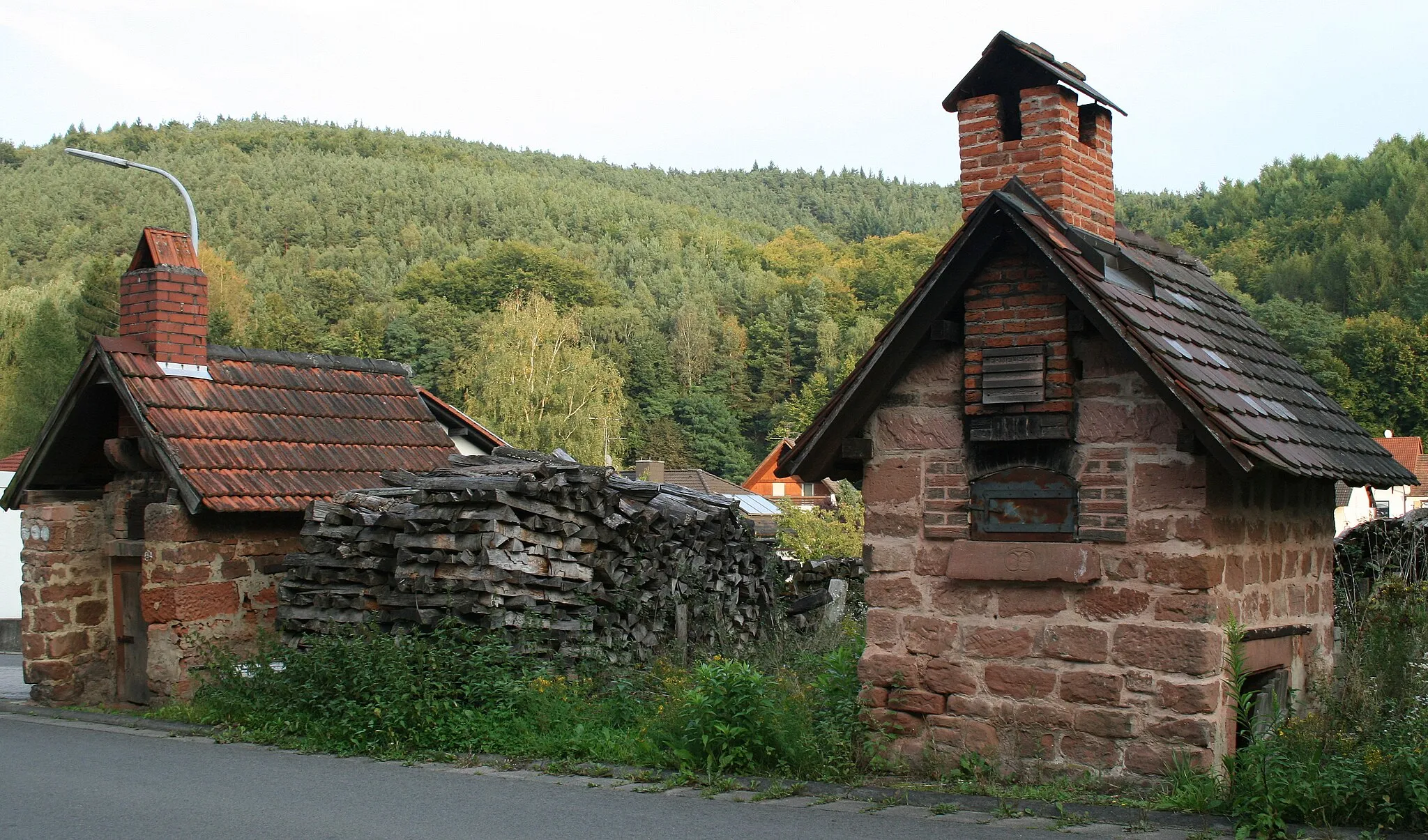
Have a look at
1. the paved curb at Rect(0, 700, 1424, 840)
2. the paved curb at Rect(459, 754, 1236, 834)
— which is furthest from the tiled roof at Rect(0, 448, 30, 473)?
the paved curb at Rect(459, 754, 1236, 834)

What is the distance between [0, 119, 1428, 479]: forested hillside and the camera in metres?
60.5

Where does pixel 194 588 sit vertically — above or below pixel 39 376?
below

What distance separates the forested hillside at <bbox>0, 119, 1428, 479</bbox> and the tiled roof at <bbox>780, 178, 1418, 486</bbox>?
47.1m

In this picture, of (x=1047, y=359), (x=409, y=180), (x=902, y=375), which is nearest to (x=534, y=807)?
(x=902, y=375)

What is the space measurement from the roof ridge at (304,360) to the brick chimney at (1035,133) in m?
8.65

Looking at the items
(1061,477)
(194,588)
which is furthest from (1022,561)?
(194,588)

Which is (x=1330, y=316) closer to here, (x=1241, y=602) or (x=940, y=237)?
(x=940, y=237)

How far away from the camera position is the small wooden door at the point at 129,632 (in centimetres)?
1415

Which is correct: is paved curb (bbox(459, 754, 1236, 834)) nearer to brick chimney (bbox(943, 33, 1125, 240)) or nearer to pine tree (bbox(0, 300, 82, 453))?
brick chimney (bbox(943, 33, 1125, 240))

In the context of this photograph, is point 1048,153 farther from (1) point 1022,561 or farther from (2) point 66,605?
(2) point 66,605

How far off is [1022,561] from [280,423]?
374 inches

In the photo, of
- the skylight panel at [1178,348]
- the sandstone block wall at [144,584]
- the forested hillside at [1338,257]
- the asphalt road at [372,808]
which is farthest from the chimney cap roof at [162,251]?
the forested hillside at [1338,257]

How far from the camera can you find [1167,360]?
737 centimetres

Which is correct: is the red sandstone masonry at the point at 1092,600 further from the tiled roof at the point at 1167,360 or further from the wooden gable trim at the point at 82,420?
the wooden gable trim at the point at 82,420
